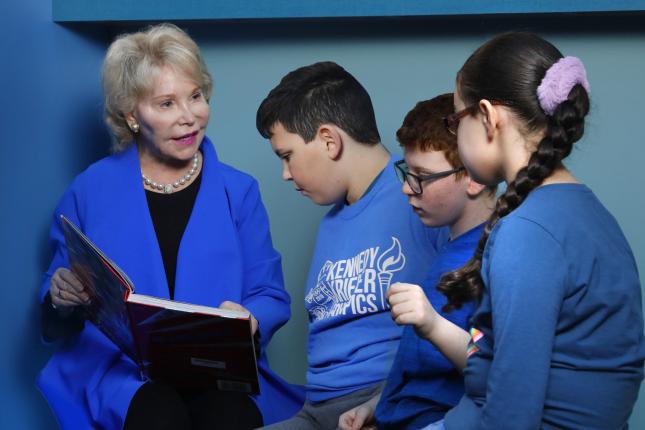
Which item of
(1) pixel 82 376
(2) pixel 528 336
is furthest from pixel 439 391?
(1) pixel 82 376

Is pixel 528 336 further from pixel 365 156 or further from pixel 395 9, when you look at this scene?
pixel 395 9

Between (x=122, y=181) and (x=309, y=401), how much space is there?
657 millimetres

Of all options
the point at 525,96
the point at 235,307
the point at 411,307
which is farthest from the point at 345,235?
the point at 525,96

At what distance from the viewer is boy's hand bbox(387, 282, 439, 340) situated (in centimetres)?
137

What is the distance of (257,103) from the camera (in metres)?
2.56

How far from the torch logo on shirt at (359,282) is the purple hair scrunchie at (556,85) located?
62cm

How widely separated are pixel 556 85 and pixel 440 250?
0.59 m

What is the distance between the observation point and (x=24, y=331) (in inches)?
87.3

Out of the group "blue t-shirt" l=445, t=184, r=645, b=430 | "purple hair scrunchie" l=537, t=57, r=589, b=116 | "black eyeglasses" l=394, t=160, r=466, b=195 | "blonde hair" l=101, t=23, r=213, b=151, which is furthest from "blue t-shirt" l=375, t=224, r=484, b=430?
Result: "blonde hair" l=101, t=23, r=213, b=151

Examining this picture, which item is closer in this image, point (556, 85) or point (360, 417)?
point (556, 85)

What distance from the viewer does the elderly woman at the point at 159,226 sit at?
208 cm

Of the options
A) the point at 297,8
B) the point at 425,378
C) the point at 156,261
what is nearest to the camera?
the point at 425,378

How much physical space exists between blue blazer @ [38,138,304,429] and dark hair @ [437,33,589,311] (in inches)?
32.9

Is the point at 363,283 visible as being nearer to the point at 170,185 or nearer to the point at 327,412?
the point at 327,412
